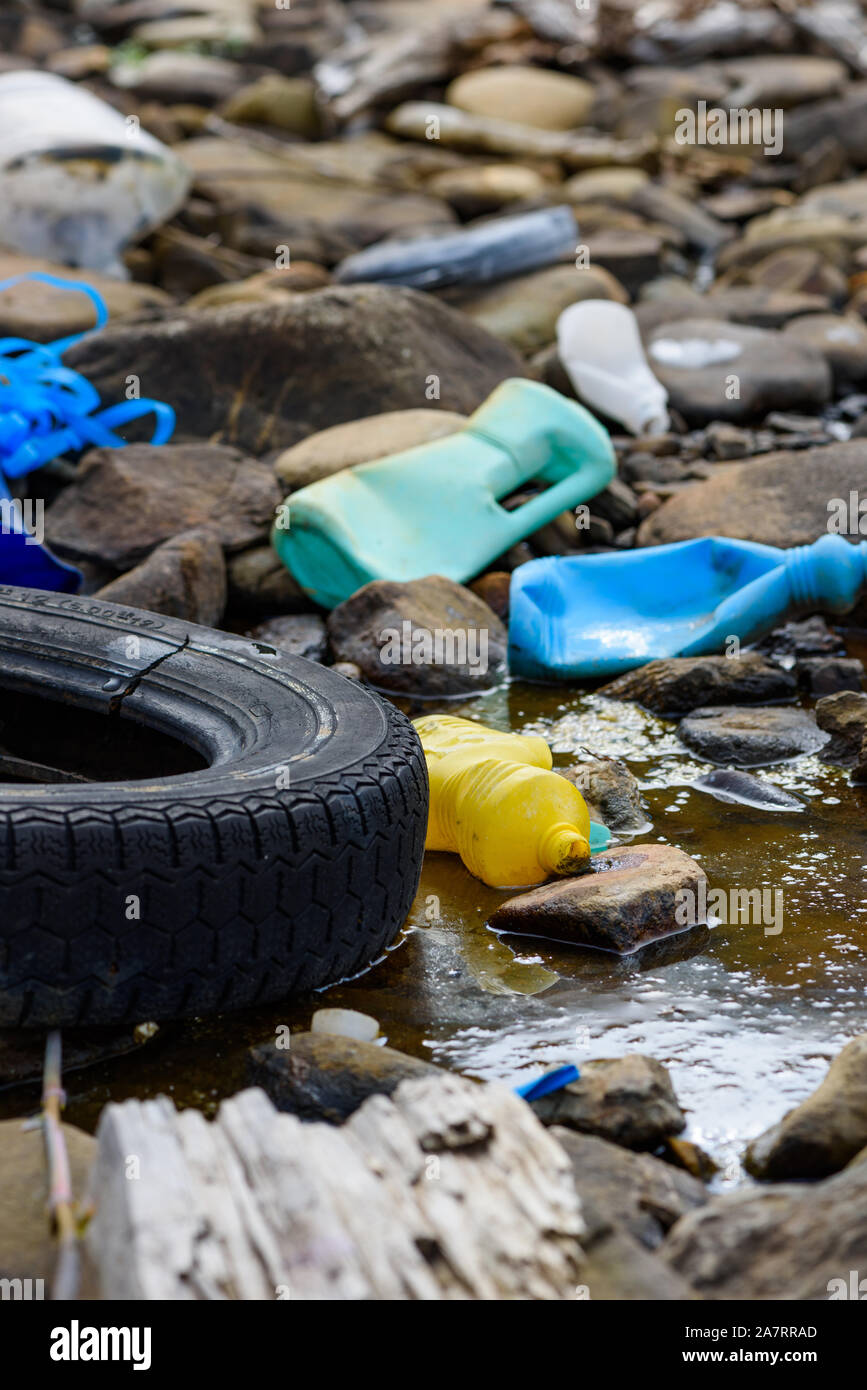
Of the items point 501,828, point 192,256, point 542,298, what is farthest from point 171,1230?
point 192,256

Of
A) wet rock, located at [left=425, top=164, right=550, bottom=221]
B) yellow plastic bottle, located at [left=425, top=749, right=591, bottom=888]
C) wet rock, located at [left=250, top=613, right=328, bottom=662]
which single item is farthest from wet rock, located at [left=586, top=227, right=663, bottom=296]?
yellow plastic bottle, located at [left=425, top=749, right=591, bottom=888]

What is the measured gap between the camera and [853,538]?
14.2 ft

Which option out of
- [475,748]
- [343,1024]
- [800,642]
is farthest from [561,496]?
[343,1024]

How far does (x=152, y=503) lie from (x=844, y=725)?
2.05 meters

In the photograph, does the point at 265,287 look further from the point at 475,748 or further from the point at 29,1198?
the point at 29,1198

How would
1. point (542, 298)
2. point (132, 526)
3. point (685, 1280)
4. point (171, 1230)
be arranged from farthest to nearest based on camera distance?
point (542, 298) < point (132, 526) < point (685, 1280) < point (171, 1230)

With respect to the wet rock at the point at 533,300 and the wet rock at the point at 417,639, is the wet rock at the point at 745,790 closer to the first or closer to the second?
the wet rock at the point at 417,639

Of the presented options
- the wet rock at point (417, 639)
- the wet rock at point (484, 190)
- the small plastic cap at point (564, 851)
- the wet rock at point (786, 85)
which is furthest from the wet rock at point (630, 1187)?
the wet rock at point (786, 85)

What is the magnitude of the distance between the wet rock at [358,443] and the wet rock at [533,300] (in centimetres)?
161

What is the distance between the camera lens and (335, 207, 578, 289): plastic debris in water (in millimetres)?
6590

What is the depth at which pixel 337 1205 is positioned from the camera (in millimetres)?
1493

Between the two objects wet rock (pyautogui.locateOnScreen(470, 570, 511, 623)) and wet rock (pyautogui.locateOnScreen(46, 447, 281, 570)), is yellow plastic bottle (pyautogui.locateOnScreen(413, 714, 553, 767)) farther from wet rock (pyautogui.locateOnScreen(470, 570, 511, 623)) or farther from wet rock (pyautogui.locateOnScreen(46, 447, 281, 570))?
wet rock (pyautogui.locateOnScreen(46, 447, 281, 570))
